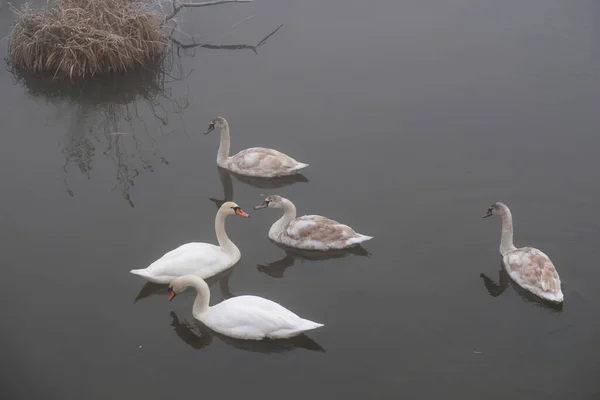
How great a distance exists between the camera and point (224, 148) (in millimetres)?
13078

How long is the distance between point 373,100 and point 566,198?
13.9ft

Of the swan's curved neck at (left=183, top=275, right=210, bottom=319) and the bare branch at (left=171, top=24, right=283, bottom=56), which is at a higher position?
the bare branch at (left=171, top=24, right=283, bottom=56)

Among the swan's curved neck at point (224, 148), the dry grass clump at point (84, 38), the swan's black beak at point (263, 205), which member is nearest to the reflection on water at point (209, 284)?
the swan's black beak at point (263, 205)

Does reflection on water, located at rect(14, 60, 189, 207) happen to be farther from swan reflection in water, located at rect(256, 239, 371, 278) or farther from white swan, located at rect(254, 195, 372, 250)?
swan reflection in water, located at rect(256, 239, 371, 278)

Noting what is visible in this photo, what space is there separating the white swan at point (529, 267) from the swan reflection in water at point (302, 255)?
1795 mm

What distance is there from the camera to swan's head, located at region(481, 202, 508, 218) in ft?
34.6

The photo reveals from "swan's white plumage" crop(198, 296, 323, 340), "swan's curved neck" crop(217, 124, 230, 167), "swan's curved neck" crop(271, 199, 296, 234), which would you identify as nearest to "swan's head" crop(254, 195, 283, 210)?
"swan's curved neck" crop(271, 199, 296, 234)

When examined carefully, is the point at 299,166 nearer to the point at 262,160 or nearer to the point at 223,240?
the point at 262,160

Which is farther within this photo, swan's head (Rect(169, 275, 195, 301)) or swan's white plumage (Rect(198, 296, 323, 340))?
swan's head (Rect(169, 275, 195, 301))

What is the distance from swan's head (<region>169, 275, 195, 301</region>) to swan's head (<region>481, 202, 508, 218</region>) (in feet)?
13.5

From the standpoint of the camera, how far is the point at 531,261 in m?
9.91

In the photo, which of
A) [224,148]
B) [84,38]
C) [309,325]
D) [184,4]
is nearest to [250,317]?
[309,325]

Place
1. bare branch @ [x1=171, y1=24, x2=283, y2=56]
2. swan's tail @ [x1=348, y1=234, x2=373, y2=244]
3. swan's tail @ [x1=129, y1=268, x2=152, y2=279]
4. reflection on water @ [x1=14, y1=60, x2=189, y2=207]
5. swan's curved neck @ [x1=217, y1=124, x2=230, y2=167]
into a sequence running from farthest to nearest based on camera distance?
bare branch @ [x1=171, y1=24, x2=283, y2=56] < reflection on water @ [x1=14, y1=60, x2=189, y2=207] < swan's curved neck @ [x1=217, y1=124, x2=230, y2=167] < swan's tail @ [x1=348, y1=234, x2=373, y2=244] < swan's tail @ [x1=129, y1=268, x2=152, y2=279]

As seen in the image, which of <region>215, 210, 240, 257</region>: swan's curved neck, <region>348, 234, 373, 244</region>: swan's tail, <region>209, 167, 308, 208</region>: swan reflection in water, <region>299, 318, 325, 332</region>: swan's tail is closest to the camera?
<region>299, 318, 325, 332</region>: swan's tail
